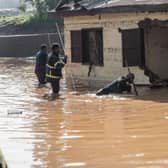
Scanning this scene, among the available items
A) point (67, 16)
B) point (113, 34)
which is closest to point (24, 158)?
point (113, 34)

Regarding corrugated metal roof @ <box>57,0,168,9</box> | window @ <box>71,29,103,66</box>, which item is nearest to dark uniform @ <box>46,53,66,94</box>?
corrugated metal roof @ <box>57,0,168,9</box>

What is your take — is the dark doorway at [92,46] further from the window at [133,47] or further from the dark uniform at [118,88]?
the dark uniform at [118,88]

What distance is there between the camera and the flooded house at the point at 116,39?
19.2 m

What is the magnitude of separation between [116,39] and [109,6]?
4.06 feet

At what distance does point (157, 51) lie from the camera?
67.2 ft

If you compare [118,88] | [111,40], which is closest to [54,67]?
[118,88]

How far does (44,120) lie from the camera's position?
12.8 meters

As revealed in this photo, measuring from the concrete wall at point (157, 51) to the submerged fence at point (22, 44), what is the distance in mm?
22663

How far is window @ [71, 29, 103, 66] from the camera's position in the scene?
2153 centimetres

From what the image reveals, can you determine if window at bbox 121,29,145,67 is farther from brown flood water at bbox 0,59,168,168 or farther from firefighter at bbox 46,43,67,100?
firefighter at bbox 46,43,67,100

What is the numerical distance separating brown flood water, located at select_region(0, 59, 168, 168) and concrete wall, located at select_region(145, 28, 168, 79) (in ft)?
9.09

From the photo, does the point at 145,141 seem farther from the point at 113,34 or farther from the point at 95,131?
the point at 113,34

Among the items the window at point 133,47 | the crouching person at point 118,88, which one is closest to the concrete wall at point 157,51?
the window at point 133,47

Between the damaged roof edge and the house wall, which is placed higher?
the damaged roof edge
